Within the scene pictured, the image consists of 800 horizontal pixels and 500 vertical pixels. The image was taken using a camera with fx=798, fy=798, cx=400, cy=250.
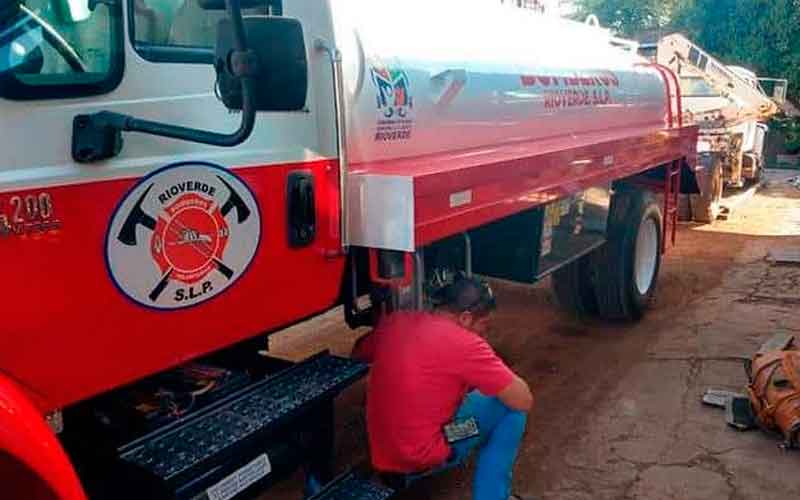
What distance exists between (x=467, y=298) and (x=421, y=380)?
360 millimetres

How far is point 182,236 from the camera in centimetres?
204

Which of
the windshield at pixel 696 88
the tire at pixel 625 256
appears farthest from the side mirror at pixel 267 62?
the windshield at pixel 696 88

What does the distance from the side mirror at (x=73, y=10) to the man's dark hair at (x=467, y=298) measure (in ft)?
5.34

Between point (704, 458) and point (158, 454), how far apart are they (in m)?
2.67

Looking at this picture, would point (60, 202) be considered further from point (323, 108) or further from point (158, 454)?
point (323, 108)

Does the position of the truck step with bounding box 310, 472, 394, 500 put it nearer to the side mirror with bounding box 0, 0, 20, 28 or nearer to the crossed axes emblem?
the crossed axes emblem

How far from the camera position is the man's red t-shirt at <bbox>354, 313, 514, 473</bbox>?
2797 mm

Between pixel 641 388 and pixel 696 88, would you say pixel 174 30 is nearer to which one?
pixel 641 388

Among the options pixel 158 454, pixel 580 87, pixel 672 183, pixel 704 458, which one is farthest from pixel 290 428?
pixel 672 183

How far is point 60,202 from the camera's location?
1.75 m

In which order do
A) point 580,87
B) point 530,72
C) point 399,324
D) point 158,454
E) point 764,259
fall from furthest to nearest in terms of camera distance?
point 764,259
point 580,87
point 530,72
point 399,324
point 158,454

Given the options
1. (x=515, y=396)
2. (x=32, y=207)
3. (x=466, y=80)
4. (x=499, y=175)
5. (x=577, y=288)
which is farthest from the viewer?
(x=577, y=288)

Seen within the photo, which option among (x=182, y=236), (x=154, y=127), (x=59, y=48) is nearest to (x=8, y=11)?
(x=59, y=48)

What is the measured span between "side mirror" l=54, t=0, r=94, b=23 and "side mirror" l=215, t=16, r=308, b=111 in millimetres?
343
